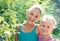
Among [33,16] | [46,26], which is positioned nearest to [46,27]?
[46,26]

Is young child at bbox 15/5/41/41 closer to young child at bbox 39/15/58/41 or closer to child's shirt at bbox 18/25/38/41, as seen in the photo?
child's shirt at bbox 18/25/38/41

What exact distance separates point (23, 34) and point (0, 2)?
0.65 meters

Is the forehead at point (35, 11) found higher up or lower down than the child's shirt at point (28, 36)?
higher up

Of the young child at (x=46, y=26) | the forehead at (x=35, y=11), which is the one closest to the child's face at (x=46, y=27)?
the young child at (x=46, y=26)

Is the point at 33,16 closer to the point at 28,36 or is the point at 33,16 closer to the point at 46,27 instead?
the point at 46,27

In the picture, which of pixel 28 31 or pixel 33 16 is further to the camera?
pixel 28 31

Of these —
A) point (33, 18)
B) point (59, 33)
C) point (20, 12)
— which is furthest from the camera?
point (59, 33)

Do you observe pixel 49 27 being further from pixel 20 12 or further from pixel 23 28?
pixel 20 12

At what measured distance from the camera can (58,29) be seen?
16.6 feet

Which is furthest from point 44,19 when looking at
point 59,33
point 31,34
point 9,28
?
point 59,33

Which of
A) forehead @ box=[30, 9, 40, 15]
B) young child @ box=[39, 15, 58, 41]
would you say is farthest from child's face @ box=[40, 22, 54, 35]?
forehead @ box=[30, 9, 40, 15]

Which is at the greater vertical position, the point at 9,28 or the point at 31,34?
the point at 9,28

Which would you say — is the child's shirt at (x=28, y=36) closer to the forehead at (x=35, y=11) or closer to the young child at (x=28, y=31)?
the young child at (x=28, y=31)

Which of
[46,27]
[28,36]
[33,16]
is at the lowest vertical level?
[28,36]
